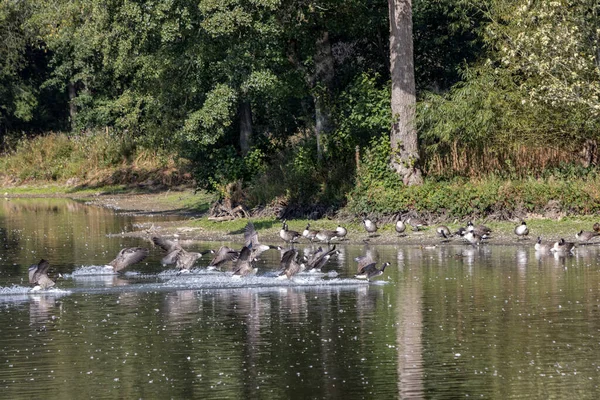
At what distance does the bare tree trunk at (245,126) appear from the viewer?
42.4m

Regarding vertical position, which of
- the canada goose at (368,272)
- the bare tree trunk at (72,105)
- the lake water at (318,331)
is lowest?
the lake water at (318,331)

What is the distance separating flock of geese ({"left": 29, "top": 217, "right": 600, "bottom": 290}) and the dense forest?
2.33m

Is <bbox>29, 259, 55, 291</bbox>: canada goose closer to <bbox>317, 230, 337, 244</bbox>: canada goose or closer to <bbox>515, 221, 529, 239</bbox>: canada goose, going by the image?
<bbox>317, 230, 337, 244</bbox>: canada goose

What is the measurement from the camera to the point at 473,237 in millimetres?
32125

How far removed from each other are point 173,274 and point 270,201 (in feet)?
40.6

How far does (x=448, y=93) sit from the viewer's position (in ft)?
129

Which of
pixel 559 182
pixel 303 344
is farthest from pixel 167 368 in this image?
pixel 559 182

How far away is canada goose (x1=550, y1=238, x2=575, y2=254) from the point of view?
29.9 metres

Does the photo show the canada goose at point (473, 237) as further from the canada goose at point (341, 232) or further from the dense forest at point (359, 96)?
the canada goose at point (341, 232)

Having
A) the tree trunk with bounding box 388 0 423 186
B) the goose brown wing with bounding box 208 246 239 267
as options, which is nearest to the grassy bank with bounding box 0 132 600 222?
the tree trunk with bounding box 388 0 423 186

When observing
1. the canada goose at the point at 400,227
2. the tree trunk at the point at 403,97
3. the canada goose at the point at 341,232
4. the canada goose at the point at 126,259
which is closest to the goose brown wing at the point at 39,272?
the canada goose at the point at 126,259

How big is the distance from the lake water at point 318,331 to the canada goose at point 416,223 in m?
3.20

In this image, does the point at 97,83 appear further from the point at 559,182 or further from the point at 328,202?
the point at 559,182

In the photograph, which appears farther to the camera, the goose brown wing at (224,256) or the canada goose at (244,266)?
the goose brown wing at (224,256)
